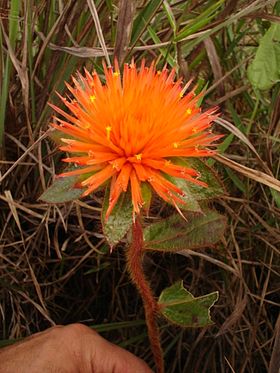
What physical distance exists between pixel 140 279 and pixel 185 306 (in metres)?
0.09

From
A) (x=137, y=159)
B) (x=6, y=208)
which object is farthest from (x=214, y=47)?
(x=137, y=159)

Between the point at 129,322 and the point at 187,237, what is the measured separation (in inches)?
15.5

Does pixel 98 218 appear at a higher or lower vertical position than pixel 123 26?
lower

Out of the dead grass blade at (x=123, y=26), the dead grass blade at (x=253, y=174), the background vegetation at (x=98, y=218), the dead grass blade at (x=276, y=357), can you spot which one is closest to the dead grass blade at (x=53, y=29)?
the background vegetation at (x=98, y=218)

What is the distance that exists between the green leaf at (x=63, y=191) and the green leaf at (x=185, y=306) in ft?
0.73

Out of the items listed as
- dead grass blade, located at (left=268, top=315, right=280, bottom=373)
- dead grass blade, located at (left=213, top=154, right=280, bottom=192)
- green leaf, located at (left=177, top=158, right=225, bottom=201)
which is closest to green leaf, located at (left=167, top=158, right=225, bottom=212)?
green leaf, located at (left=177, top=158, right=225, bottom=201)

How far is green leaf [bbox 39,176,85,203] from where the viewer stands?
802 mm

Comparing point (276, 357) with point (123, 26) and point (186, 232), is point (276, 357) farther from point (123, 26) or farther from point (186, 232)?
point (123, 26)

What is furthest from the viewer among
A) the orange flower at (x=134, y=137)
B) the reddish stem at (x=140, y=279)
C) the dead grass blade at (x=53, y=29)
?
the dead grass blade at (x=53, y=29)

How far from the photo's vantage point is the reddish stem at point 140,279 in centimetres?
83

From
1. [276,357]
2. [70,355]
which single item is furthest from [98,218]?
[276,357]

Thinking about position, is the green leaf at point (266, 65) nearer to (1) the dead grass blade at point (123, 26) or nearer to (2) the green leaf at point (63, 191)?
(1) the dead grass blade at point (123, 26)

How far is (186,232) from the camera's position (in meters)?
0.92

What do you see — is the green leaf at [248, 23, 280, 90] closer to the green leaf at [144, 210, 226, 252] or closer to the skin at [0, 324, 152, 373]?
the green leaf at [144, 210, 226, 252]
